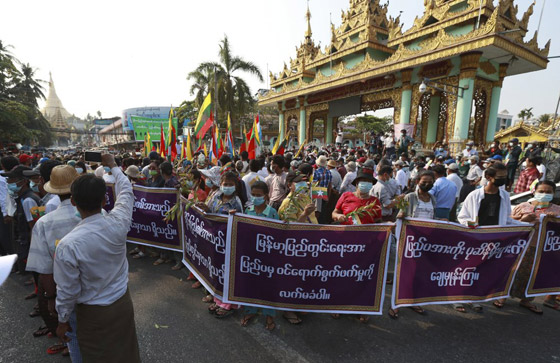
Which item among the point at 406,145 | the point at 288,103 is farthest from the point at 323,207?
the point at 288,103

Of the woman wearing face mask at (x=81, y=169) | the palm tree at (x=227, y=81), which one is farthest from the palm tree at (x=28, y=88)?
the woman wearing face mask at (x=81, y=169)

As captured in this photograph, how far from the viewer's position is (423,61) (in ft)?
44.3

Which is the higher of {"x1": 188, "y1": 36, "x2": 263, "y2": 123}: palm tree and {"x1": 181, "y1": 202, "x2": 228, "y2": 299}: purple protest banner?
{"x1": 188, "y1": 36, "x2": 263, "y2": 123}: palm tree

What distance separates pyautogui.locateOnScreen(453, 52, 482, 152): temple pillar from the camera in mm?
12781

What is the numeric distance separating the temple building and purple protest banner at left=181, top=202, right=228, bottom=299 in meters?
7.03

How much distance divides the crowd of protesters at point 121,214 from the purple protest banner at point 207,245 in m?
0.21

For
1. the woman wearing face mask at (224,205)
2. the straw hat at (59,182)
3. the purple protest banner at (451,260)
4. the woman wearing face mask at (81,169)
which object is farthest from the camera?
the woman wearing face mask at (81,169)

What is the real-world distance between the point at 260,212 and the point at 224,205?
496mm

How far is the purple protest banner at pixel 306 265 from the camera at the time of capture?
9.04 ft

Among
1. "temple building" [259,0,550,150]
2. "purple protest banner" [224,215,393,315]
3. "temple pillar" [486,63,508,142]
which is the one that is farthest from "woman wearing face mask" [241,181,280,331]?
"temple pillar" [486,63,508,142]

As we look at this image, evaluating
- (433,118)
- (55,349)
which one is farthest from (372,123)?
(55,349)

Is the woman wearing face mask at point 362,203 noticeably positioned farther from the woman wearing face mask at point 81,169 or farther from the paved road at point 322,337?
the woman wearing face mask at point 81,169

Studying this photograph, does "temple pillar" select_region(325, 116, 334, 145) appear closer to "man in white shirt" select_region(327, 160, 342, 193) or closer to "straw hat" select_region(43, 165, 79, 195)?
"man in white shirt" select_region(327, 160, 342, 193)

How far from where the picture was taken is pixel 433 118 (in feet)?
57.3
